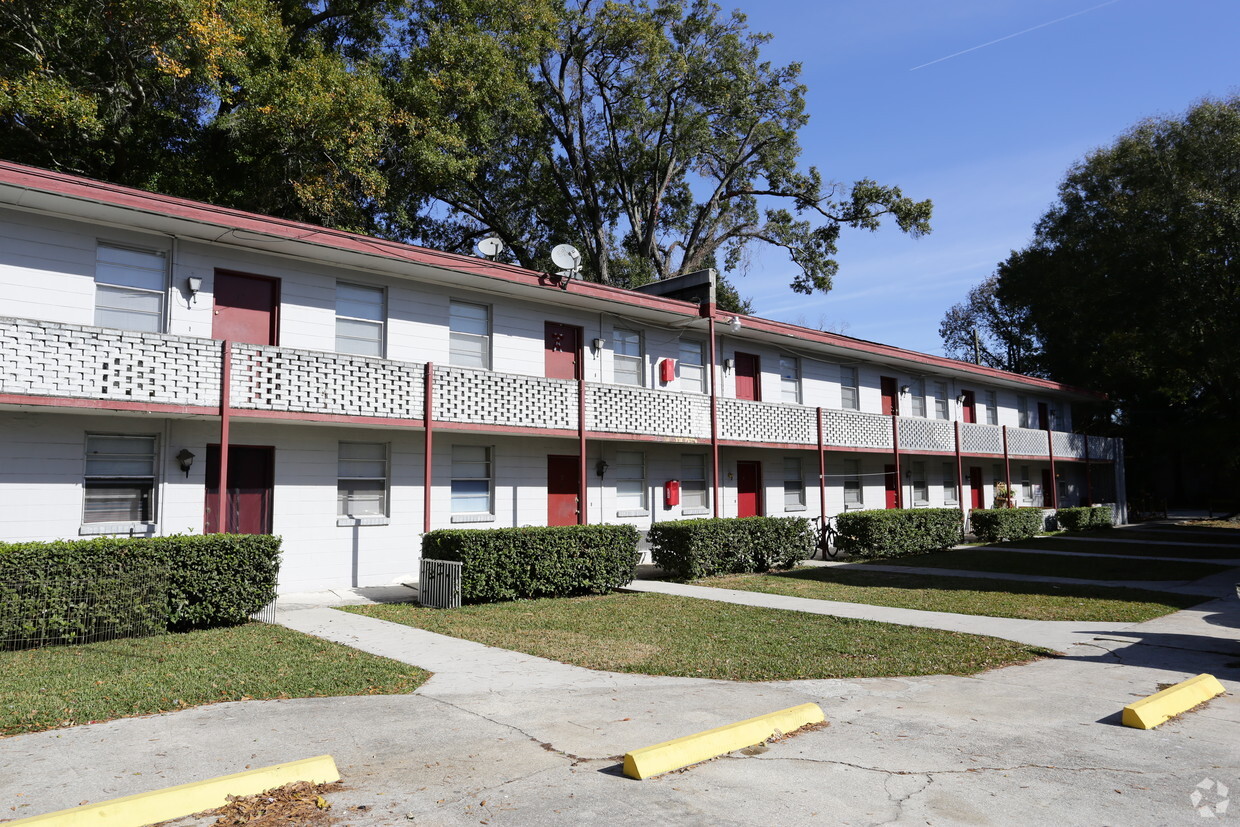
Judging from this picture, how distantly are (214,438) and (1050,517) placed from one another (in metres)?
29.6

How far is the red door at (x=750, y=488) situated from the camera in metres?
23.5

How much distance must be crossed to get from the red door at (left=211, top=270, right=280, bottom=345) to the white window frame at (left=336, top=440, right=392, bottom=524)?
7.93 feet

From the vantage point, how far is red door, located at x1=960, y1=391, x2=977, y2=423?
107 feet

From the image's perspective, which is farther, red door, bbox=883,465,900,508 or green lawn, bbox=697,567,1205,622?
red door, bbox=883,465,900,508

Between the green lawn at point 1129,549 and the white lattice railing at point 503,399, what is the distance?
15.9 meters

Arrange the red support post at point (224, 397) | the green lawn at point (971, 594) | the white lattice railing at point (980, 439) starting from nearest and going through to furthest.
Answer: the red support post at point (224, 397) < the green lawn at point (971, 594) < the white lattice railing at point (980, 439)

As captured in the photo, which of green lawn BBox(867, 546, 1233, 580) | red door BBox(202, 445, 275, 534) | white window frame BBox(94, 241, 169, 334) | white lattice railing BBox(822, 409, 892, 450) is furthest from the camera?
white lattice railing BBox(822, 409, 892, 450)

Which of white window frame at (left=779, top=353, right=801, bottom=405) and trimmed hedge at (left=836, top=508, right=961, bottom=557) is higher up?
white window frame at (left=779, top=353, right=801, bottom=405)

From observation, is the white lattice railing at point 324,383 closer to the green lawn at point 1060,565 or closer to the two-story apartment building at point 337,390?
the two-story apartment building at point 337,390

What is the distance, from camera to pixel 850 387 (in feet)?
90.2

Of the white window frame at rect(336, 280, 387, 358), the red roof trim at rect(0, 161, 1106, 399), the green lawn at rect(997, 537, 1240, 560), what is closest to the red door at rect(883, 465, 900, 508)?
the green lawn at rect(997, 537, 1240, 560)

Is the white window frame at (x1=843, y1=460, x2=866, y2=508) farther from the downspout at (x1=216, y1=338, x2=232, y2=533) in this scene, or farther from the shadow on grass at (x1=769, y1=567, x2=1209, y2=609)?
the downspout at (x1=216, y1=338, x2=232, y2=533)

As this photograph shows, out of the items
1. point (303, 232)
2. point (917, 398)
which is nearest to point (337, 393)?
point (303, 232)

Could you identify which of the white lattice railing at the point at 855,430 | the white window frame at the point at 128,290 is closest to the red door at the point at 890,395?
the white lattice railing at the point at 855,430
